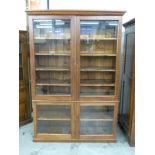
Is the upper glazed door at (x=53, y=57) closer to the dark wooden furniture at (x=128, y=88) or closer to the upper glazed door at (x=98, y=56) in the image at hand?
the upper glazed door at (x=98, y=56)

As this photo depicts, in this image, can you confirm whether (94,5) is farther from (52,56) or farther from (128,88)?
(128,88)

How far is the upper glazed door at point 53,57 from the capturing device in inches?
99.2

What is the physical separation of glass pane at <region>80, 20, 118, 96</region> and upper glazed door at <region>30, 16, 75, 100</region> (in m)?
0.20

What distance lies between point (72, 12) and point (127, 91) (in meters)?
1.56

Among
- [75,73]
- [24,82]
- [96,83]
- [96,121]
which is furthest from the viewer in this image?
[24,82]

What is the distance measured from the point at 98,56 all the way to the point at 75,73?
51cm

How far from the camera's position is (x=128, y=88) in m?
2.88

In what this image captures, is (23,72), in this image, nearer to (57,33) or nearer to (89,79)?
(57,33)

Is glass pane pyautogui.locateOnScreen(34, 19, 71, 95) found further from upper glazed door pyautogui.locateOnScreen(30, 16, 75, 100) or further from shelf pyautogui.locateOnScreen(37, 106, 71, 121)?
shelf pyautogui.locateOnScreen(37, 106, 71, 121)

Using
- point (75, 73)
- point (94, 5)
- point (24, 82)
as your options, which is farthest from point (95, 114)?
point (94, 5)

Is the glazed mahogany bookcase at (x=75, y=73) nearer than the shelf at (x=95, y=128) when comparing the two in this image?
Yes

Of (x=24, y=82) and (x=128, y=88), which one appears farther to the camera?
(x=24, y=82)

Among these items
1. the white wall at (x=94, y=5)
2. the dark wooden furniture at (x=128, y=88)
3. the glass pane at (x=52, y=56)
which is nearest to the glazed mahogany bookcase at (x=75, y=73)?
the glass pane at (x=52, y=56)
